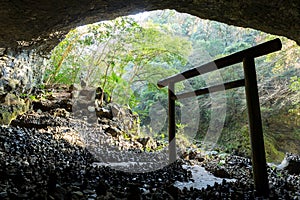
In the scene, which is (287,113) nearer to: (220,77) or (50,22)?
(220,77)

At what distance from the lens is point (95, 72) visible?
10.1m

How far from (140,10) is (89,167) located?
2.14 meters

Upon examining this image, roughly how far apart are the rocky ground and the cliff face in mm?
1542

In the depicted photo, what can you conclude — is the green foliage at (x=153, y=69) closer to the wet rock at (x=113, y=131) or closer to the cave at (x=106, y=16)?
the wet rock at (x=113, y=131)

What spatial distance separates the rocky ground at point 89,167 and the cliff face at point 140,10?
1.54 meters

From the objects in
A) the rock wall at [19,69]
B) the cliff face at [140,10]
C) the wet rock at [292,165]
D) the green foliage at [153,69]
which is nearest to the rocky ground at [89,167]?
the wet rock at [292,165]

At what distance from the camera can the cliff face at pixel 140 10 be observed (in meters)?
2.14

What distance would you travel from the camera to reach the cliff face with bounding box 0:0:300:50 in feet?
7.04

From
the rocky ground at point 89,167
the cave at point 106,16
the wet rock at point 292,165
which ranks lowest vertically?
the wet rock at point 292,165

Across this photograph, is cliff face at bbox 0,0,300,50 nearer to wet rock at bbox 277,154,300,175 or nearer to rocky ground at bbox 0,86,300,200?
rocky ground at bbox 0,86,300,200

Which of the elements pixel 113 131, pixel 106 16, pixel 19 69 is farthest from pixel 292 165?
pixel 19 69

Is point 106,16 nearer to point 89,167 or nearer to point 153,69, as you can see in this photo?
point 89,167

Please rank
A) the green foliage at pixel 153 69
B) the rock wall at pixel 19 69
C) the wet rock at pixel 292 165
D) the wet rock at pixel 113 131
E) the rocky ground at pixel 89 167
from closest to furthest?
1. the rocky ground at pixel 89 167
2. the rock wall at pixel 19 69
3. the wet rock at pixel 292 165
4. the wet rock at pixel 113 131
5. the green foliage at pixel 153 69

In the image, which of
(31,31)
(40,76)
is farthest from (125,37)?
(31,31)
